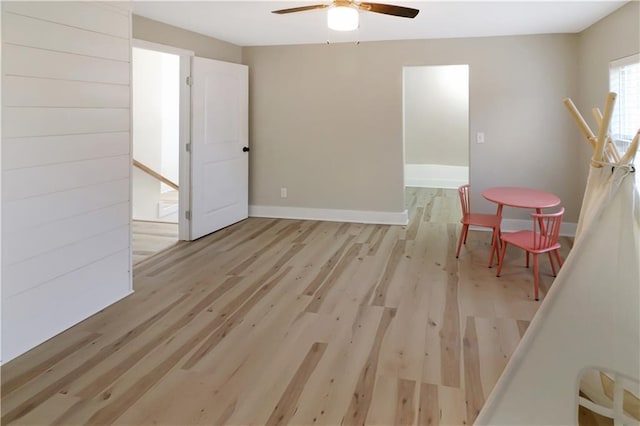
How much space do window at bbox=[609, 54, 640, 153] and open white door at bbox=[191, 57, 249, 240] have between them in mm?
4090

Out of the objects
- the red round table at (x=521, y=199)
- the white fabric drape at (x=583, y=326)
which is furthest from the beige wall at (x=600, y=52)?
the white fabric drape at (x=583, y=326)

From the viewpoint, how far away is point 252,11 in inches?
162

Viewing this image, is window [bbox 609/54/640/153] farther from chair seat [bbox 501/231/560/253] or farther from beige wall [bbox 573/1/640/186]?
chair seat [bbox 501/231/560/253]

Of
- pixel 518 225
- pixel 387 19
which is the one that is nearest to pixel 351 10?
pixel 387 19

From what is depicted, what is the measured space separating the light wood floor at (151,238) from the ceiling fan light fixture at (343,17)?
290cm

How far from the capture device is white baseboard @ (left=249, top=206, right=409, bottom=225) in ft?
19.7

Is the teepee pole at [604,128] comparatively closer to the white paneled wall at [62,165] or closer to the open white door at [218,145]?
the white paneled wall at [62,165]

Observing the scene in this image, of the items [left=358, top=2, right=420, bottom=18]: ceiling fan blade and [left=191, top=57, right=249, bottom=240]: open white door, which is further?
[left=191, top=57, right=249, bottom=240]: open white door

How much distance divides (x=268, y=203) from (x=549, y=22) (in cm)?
401

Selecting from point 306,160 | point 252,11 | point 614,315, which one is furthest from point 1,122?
point 306,160

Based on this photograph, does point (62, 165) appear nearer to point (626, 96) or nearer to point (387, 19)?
point (387, 19)

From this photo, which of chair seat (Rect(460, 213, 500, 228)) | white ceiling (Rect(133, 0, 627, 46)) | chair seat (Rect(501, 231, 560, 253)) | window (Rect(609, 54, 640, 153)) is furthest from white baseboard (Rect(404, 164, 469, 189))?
chair seat (Rect(501, 231, 560, 253))

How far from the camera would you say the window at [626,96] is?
12.6 ft

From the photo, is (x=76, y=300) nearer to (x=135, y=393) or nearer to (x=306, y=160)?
(x=135, y=393)
